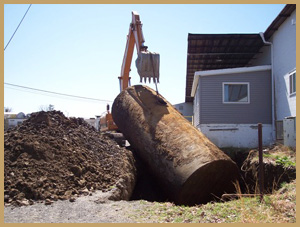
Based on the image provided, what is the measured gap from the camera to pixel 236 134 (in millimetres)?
13492

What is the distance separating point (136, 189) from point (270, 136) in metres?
7.43

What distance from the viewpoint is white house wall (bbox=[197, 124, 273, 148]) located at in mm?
13375

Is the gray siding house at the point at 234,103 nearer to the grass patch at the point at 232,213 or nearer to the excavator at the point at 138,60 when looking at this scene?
the excavator at the point at 138,60

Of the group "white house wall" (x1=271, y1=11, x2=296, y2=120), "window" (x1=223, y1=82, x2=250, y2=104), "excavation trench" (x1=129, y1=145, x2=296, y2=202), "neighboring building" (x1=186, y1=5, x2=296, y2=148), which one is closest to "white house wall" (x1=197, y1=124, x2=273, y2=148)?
"neighboring building" (x1=186, y1=5, x2=296, y2=148)

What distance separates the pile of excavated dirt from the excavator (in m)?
2.52

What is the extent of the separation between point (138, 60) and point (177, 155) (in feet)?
12.2

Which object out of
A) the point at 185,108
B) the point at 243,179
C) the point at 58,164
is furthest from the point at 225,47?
the point at 185,108

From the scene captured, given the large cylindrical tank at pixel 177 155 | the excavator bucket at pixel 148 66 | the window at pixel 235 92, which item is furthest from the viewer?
the window at pixel 235 92

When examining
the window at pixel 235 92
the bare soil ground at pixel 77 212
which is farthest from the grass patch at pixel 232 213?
the window at pixel 235 92

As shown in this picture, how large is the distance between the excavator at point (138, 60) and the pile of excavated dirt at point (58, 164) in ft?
8.26

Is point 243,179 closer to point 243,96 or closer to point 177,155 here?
point 177,155

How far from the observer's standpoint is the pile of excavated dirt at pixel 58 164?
19.3 feet

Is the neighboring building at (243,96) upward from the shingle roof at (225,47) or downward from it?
downward

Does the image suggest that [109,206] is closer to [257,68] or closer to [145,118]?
[145,118]
